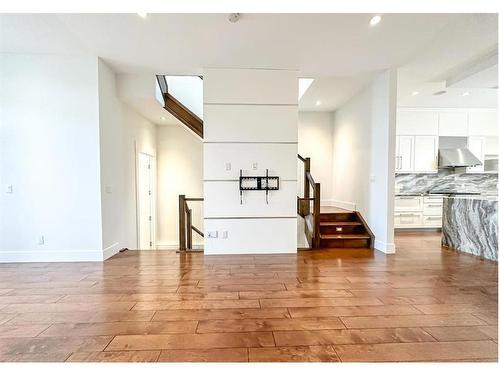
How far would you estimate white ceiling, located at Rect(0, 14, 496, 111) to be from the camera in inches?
114

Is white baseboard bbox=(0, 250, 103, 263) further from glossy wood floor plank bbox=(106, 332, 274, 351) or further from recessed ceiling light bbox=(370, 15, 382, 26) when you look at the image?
recessed ceiling light bbox=(370, 15, 382, 26)

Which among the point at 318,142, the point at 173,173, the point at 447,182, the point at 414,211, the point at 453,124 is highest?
the point at 453,124

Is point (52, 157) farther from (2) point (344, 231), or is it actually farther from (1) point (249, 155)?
(2) point (344, 231)

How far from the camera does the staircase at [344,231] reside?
466cm

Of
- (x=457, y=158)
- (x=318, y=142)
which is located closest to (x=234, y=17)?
(x=318, y=142)

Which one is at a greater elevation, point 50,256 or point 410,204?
point 410,204

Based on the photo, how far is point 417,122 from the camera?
621 cm

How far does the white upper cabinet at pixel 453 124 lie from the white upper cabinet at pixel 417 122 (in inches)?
5.4

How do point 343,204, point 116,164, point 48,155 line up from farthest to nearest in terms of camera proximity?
point 343,204 < point 116,164 < point 48,155

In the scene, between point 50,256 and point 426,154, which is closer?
point 50,256

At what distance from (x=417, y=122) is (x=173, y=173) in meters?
6.18

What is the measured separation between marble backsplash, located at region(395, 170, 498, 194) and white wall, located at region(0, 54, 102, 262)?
6620 millimetres

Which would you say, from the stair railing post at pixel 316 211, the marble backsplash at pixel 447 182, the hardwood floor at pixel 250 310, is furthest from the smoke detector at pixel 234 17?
the marble backsplash at pixel 447 182

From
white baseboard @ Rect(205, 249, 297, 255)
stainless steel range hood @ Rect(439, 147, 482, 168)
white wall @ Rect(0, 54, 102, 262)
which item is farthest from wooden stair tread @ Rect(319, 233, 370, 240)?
white wall @ Rect(0, 54, 102, 262)
